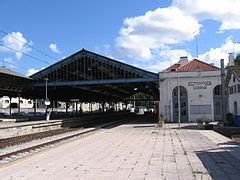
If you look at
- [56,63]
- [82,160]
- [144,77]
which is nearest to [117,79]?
[144,77]

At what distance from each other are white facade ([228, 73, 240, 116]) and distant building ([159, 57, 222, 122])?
3090mm

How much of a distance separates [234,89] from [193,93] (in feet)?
24.8

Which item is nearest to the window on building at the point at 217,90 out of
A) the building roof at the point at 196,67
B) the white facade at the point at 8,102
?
the building roof at the point at 196,67

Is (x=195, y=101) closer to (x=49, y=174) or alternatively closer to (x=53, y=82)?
(x=53, y=82)

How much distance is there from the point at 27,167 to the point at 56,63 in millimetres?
39456

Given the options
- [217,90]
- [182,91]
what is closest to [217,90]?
[217,90]

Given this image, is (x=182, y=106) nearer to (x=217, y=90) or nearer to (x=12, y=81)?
(x=217, y=90)

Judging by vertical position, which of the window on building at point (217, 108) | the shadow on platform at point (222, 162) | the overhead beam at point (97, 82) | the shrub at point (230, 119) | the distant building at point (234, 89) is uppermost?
the overhead beam at point (97, 82)

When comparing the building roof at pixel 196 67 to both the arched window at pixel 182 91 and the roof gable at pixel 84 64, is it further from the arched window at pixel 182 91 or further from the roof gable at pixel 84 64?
the roof gable at pixel 84 64

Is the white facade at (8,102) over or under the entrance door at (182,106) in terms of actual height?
over

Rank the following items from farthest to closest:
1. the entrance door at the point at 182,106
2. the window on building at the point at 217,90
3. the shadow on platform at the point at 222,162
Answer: the entrance door at the point at 182,106 → the window on building at the point at 217,90 → the shadow on platform at the point at 222,162

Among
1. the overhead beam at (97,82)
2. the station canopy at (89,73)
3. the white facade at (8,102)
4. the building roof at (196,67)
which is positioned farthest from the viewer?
the white facade at (8,102)

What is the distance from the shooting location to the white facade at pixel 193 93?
44625 millimetres

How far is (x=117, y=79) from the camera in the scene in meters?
49.3
